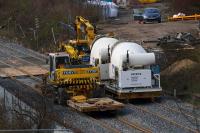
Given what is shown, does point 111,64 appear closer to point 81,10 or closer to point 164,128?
point 164,128

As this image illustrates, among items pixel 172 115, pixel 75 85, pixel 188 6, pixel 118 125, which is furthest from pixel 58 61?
pixel 188 6

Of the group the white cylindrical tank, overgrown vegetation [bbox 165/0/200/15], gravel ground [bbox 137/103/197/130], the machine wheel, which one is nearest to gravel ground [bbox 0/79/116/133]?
the machine wheel

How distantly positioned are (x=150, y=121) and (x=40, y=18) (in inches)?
1422

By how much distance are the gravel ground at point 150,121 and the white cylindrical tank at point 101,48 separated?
3944 mm

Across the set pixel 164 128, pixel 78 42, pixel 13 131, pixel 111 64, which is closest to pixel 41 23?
pixel 78 42

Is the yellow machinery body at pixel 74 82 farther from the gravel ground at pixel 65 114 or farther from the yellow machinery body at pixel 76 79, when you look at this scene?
the gravel ground at pixel 65 114

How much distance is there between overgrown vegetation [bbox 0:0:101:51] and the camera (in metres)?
52.9

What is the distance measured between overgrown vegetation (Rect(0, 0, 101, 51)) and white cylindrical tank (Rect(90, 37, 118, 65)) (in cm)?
1721

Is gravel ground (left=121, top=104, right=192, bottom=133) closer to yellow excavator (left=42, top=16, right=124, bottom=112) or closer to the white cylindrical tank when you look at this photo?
yellow excavator (left=42, top=16, right=124, bottom=112)

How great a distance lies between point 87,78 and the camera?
2784 cm

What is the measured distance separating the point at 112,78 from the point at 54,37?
892 inches

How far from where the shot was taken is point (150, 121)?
2466 cm

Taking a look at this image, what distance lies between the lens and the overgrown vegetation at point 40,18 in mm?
52906

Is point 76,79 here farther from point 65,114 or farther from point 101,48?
point 101,48
